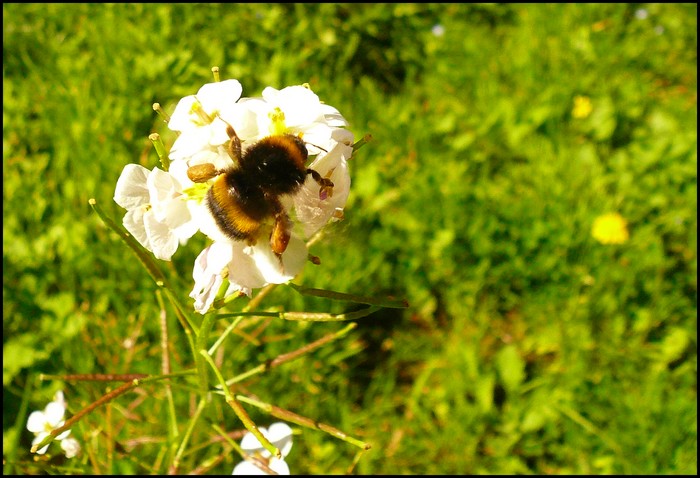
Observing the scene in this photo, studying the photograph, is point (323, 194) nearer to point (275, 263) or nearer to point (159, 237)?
point (275, 263)

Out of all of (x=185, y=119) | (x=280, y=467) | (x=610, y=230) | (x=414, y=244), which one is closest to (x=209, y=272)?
(x=185, y=119)

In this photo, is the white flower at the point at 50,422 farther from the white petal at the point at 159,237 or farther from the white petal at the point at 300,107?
the white petal at the point at 300,107

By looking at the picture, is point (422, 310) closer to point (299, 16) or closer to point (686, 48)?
point (299, 16)

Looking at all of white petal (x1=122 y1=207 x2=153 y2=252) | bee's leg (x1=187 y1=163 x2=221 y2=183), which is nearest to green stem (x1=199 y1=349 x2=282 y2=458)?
white petal (x1=122 y1=207 x2=153 y2=252)

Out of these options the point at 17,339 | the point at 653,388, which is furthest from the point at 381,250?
the point at 17,339

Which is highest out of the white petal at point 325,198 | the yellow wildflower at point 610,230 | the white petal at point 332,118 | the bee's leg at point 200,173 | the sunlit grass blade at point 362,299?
the white petal at point 332,118

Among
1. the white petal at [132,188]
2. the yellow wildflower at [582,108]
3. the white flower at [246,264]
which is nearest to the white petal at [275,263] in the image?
the white flower at [246,264]
